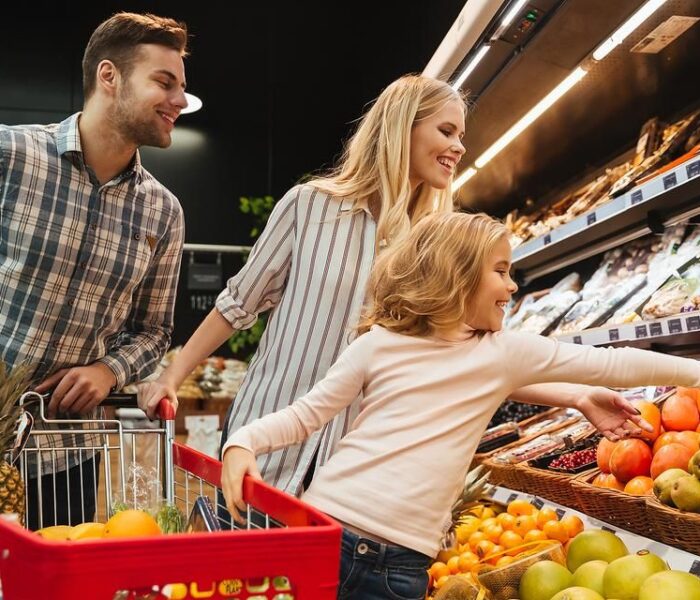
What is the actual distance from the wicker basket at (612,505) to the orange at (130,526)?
122cm

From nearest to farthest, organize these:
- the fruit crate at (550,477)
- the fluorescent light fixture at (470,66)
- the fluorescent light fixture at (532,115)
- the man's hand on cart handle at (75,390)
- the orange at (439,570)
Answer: the man's hand on cart handle at (75,390) → the orange at (439,570) → the fruit crate at (550,477) → the fluorescent light fixture at (470,66) → the fluorescent light fixture at (532,115)

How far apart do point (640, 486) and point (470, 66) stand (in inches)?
60.7

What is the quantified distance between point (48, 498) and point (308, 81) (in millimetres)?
5997

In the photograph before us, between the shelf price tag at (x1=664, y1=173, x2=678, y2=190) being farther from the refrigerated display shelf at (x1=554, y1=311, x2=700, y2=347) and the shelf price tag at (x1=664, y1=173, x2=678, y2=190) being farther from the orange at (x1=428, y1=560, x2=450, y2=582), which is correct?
the orange at (x1=428, y1=560, x2=450, y2=582)

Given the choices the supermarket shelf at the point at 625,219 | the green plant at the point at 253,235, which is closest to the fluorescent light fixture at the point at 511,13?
the supermarket shelf at the point at 625,219

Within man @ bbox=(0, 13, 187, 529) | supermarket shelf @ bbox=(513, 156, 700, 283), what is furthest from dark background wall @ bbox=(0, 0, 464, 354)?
man @ bbox=(0, 13, 187, 529)

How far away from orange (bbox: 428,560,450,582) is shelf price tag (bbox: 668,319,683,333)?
2.88 ft

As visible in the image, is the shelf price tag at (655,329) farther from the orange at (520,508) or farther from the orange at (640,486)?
the orange at (520,508)

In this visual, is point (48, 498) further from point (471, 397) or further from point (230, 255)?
point (230, 255)

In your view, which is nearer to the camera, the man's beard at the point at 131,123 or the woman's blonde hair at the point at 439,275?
the woman's blonde hair at the point at 439,275

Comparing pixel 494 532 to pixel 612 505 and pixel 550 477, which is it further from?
pixel 612 505

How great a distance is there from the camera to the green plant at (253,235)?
693 cm

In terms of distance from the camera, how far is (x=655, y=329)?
7.28 feet

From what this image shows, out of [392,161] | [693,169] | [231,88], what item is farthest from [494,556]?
[231,88]
